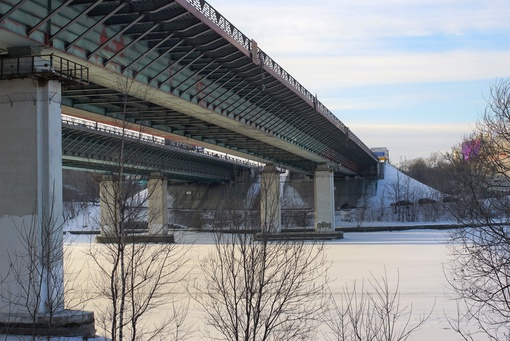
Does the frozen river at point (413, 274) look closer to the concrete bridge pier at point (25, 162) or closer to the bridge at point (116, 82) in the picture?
the bridge at point (116, 82)

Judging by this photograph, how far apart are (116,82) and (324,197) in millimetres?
55021

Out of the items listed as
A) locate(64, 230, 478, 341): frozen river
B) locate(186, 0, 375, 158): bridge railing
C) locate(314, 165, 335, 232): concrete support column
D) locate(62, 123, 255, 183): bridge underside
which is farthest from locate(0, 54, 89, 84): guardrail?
locate(314, 165, 335, 232): concrete support column

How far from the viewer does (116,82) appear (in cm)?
2286

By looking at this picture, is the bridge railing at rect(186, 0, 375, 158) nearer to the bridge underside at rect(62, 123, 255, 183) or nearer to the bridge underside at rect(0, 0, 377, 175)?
the bridge underside at rect(0, 0, 377, 175)

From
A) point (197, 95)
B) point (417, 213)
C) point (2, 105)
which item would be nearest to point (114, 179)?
point (2, 105)

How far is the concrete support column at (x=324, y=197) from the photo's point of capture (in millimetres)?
74062

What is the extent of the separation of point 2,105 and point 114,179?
8665 millimetres

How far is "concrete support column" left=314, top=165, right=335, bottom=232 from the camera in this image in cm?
7406

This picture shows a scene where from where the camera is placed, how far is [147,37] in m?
22.7

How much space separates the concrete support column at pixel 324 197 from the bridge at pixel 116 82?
1219 inches

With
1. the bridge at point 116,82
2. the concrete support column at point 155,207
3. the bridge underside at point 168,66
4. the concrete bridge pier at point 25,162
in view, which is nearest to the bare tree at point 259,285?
the bridge at point 116,82

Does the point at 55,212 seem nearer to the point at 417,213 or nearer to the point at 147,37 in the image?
the point at 147,37

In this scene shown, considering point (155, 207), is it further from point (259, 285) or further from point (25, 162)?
point (259, 285)

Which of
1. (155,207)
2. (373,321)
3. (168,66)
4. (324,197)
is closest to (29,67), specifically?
(155,207)
